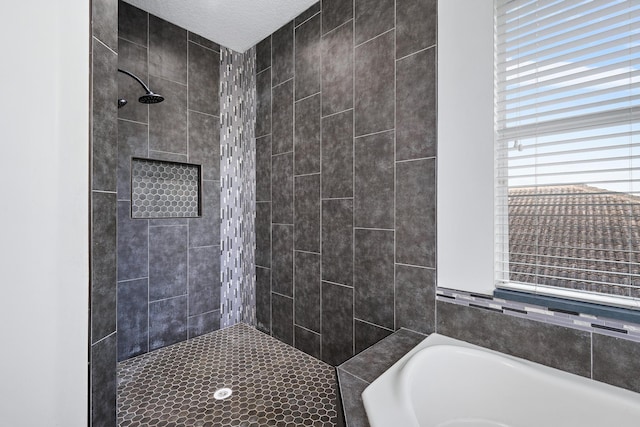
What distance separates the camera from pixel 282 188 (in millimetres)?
2684

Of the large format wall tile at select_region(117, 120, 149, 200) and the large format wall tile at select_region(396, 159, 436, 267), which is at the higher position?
the large format wall tile at select_region(117, 120, 149, 200)

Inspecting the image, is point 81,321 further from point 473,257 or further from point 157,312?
point 473,257

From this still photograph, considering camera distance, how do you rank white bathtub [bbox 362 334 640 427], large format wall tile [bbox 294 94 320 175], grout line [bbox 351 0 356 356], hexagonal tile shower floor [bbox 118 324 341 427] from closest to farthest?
white bathtub [bbox 362 334 640 427] < hexagonal tile shower floor [bbox 118 324 341 427] < grout line [bbox 351 0 356 356] < large format wall tile [bbox 294 94 320 175]

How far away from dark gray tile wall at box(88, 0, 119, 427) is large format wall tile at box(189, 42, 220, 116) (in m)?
1.44

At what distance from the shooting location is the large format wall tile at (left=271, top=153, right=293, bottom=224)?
2605 mm

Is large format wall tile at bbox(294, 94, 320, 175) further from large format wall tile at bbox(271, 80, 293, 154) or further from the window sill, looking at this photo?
the window sill

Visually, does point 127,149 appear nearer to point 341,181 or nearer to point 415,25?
point 341,181

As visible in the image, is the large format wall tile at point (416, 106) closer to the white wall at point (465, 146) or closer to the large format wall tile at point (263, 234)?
the white wall at point (465, 146)

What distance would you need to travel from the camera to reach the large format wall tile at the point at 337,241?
7.04 feet

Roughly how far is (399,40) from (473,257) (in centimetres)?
139

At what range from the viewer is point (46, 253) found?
99 centimetres

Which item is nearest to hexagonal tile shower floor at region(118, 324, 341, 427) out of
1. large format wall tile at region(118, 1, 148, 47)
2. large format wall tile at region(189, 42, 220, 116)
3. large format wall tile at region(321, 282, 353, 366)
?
large format wall tile at region(321, 282, 353, 366)

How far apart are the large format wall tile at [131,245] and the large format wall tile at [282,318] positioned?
3.68ft

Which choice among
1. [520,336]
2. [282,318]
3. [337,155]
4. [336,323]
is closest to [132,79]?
[337,155]
